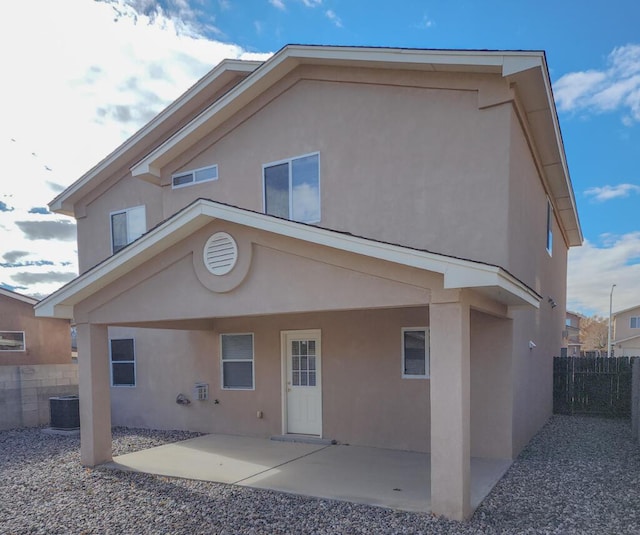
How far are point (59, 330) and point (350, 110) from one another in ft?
42.9

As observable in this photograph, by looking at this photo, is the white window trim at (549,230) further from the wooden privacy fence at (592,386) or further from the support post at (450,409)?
the support post at (450,409)

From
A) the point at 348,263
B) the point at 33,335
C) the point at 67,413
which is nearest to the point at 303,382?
the point at 348,263

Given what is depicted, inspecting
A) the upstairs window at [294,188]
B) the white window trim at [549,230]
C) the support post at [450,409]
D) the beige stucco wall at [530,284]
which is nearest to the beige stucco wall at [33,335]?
the upstairs window at [294,188]

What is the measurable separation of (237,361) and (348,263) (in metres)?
5.62

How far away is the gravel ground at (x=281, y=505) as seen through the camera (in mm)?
5172

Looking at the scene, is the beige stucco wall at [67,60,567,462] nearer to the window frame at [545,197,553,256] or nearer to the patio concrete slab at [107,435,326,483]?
the patio concrete slab at [107,435,326,483]

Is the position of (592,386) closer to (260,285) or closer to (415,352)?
(415,352)

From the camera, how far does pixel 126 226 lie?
1220 centimetres

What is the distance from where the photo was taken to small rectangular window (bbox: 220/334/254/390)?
33.9 feet

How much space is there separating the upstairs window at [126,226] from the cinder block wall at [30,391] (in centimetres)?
381

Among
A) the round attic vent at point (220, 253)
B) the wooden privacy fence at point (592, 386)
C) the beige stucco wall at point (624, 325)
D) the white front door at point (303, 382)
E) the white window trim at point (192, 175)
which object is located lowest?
the beige stucco wall at point (624, 325)

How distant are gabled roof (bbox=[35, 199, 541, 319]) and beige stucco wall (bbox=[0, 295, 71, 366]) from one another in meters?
8.22

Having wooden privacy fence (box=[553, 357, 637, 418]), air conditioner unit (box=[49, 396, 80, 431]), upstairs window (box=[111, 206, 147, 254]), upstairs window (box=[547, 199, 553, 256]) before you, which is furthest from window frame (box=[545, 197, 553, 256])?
air conditioner unit (box=[49, 396, 80, 431])

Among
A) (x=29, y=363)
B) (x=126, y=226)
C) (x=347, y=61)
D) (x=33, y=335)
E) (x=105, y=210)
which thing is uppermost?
(x=347, y=61)
